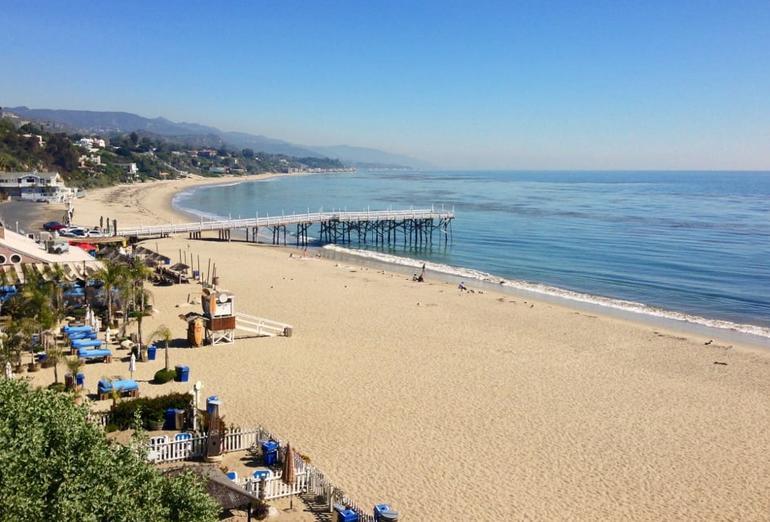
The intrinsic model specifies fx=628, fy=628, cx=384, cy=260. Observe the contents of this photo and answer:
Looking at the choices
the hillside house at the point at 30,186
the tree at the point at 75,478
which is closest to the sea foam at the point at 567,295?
the tree at the point at 75,478

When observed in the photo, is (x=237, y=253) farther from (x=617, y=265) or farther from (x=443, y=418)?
(x=443, y=418)

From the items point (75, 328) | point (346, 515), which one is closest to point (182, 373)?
point (75, 328)

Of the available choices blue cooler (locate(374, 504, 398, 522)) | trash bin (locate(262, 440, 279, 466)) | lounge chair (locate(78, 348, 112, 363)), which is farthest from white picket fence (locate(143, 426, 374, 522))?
lounge chair (locate(78, 348, 112, 363))

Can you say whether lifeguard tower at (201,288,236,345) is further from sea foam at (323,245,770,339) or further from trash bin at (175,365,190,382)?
sea foam at (323,245,770,339)

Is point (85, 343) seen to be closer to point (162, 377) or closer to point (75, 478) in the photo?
point (162, 377)

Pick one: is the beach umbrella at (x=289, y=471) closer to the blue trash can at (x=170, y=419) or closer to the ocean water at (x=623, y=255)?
the blue trash can at (x=170, y=419)

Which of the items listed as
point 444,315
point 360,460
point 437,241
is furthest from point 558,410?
point 437,241
